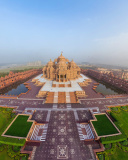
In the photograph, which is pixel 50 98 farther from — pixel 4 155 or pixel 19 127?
pixel 4 155

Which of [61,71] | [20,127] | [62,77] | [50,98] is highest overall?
[61,71]

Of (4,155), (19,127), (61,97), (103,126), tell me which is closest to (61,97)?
(61,97)

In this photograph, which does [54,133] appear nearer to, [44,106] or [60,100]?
[44,106]

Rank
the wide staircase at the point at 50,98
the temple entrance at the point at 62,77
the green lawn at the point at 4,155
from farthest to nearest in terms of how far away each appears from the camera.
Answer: the temple entrance at the point at 62,77 < the wide staircase at the point at 50,98 < the green lawn at the point at 4,155

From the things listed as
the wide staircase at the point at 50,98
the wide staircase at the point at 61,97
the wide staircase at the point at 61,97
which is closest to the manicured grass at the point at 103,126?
the wide staircase at the point at 61,97

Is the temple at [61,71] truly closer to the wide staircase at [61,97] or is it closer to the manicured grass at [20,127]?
the wide staircase at [61,97]

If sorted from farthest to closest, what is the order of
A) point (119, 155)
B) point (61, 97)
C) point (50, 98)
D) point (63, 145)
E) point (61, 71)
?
point (61, 71) < point (61, 97) < point (50, 98) < point (63, 145) < point (119, 155)

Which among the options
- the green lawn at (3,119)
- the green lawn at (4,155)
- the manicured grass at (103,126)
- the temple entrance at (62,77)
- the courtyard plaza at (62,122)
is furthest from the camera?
the temple entrance at (62,77)
